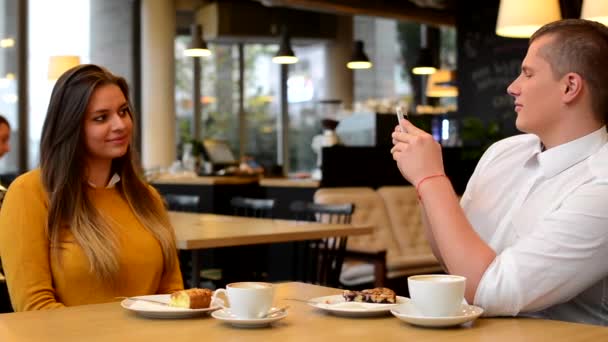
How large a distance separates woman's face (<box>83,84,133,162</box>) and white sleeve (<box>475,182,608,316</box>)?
131cm

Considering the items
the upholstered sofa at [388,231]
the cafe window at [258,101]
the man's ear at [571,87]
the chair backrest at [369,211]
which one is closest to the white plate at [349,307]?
the man's ear at [571,87]

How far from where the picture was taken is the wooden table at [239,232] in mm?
3766

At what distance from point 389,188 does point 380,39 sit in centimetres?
912

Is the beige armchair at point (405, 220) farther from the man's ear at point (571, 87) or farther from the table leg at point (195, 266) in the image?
the man's ear at point (571, 87)

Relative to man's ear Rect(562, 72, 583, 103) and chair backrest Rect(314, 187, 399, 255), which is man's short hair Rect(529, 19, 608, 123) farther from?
chair backrest Rect(314, 187, 399, 255)

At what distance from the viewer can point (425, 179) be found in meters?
1.78

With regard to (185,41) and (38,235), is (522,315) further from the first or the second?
(185,41)

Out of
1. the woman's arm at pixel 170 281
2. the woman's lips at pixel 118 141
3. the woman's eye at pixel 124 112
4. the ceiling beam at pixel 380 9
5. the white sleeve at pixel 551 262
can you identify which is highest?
the ceiling beam at pixel 380 9

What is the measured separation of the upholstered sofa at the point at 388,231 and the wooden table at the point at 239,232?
1.39 metres

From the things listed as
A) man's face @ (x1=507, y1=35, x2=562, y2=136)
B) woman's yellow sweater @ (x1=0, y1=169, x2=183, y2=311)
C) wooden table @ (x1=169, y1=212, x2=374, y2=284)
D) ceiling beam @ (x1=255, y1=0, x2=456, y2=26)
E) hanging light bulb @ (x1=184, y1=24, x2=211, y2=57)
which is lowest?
wooden table @ (x1=169, y1=212, x2=374, y2=284)

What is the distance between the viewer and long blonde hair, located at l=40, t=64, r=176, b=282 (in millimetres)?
2412

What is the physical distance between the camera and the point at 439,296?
1580 mm

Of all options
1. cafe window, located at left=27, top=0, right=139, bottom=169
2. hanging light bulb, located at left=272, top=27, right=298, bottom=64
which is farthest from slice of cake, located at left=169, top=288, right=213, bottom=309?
hanging light bulb, located at left=272, top=27, right=298, bottom=64

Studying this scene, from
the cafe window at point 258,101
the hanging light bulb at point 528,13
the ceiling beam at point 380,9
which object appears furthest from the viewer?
the cafe window at point 258,101
